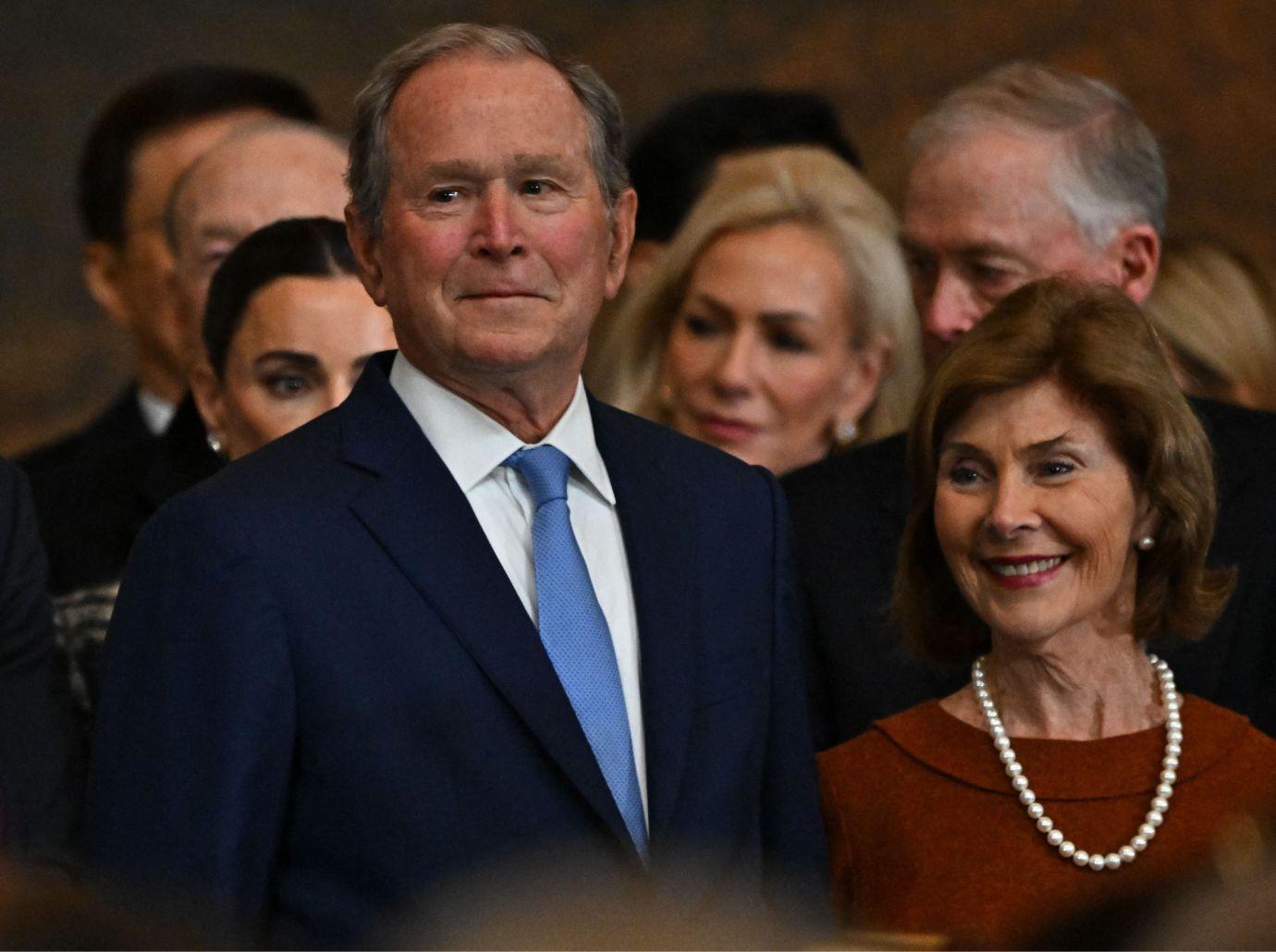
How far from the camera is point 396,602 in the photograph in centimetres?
229

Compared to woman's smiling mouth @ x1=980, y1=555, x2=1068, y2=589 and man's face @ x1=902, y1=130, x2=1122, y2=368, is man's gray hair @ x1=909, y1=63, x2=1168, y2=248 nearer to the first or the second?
man's face @ x1=902, y1=130, x2=1122, y2=368

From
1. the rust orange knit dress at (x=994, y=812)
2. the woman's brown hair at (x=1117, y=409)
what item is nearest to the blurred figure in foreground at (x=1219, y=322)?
the woman's brown hair at (x=1117, y=409)

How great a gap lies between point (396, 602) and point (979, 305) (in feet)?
5.23

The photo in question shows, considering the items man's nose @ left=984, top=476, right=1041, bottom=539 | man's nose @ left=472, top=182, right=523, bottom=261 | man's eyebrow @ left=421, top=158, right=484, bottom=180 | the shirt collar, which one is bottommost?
man's nose @ left=984, top=476, right=1041, bottom=539

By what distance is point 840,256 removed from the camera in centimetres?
433

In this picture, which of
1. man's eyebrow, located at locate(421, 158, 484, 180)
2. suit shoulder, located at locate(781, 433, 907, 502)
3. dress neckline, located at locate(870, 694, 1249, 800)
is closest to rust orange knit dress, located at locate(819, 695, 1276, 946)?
dress neckline, located at locate(870, 694, 1249, 800)

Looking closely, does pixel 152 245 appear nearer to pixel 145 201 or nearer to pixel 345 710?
pixel 145 201

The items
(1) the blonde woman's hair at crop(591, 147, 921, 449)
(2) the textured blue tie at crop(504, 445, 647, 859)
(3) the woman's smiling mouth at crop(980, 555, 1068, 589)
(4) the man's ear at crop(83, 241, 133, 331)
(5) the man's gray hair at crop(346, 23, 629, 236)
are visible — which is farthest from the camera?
(4) the man's ear at crop(83, 241, 133, 331)

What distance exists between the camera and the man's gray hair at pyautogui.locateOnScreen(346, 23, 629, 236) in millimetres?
2465

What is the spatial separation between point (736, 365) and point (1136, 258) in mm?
883

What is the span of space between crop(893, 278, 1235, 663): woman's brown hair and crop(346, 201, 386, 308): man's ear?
0.74 meters

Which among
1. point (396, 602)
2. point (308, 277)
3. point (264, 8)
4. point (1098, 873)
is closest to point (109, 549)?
point (308, 277)

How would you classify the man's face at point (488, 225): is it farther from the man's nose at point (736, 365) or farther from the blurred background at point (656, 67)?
the blurred background at point (656, 67)

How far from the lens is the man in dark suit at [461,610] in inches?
87.3
